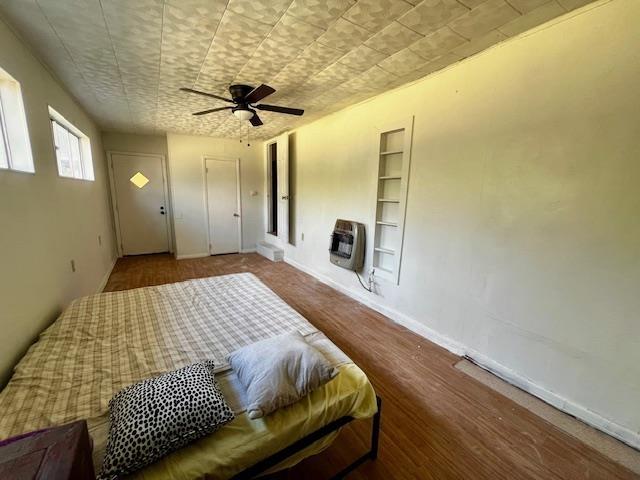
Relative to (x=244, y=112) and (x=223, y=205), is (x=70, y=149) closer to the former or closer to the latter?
(x=244, y=112)

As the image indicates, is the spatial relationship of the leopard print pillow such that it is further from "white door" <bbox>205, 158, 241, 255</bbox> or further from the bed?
"white door" <bbox>205, 158, 241, 255</bbox>

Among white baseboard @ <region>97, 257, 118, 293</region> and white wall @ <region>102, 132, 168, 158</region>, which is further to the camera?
white wall @ <region>102, 132, 168, 158</region>

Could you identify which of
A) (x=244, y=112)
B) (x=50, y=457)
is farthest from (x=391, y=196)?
(x=50, y=457)

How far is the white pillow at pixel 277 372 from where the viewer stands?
1101mm

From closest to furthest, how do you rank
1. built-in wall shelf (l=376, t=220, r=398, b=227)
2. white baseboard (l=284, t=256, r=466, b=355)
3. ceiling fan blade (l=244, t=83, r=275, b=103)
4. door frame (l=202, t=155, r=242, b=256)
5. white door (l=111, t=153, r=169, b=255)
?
1. ceiling fan blade (l=244, t=83, r=275, b=103)
2. white baseboard (l=284, t=256, r=466, b=355)
3. built-in wall shelf (l=376, t=220, r=398, b=227)
4. white door (l=111, t=153, r=169, b=255)
5. door frame (l=202, t=155, r=242, b=256)

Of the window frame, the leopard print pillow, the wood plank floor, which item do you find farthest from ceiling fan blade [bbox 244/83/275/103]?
the wood plank floor

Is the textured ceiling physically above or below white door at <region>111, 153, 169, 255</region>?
above

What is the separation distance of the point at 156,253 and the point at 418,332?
5.34 meters

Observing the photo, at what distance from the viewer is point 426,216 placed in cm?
250

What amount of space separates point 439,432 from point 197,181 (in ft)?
17.5

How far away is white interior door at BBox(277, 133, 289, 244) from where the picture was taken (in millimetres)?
4652

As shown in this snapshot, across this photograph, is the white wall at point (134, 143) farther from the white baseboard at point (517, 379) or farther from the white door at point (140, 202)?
the white baseboard at point (517, 379)

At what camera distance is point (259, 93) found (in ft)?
7.81

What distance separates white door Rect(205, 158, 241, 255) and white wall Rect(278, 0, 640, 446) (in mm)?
3834
